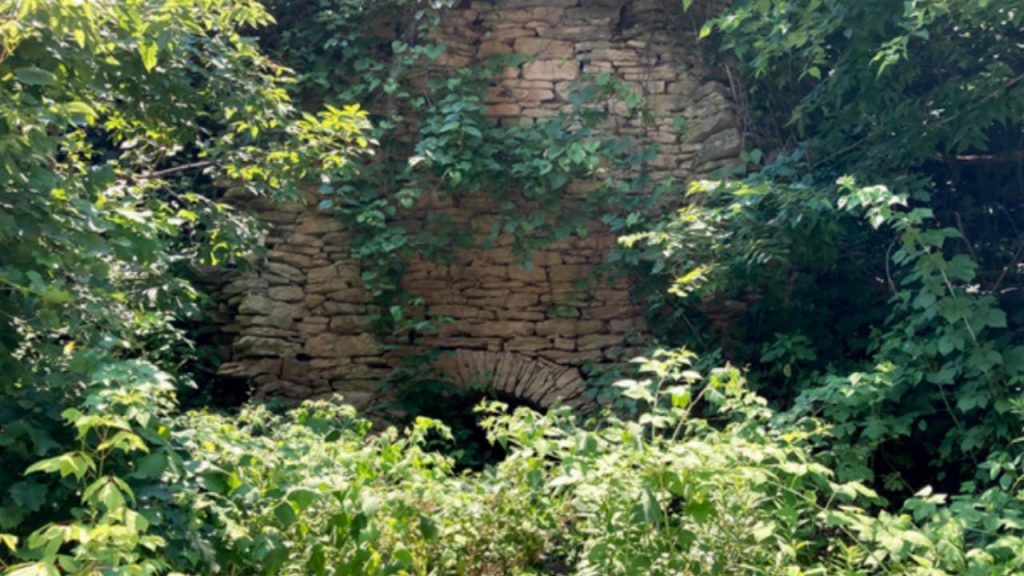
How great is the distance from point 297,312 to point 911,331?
354 cm

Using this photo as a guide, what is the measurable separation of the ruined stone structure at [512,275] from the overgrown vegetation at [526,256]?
22 cm

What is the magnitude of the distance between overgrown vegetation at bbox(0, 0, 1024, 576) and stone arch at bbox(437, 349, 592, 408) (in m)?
0.44

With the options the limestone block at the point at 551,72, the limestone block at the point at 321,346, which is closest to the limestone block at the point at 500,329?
the limestone block at the point at 321,346

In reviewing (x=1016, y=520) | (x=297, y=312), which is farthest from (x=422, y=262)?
(x=1016, y=520)

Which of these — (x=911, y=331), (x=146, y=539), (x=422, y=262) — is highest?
(x=422, y=262)

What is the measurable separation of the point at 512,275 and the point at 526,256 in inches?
10.1

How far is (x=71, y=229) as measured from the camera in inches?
93.4

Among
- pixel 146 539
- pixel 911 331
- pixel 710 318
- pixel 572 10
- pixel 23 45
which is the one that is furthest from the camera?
pixel 572 10

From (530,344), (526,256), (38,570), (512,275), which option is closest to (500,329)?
(530,344)

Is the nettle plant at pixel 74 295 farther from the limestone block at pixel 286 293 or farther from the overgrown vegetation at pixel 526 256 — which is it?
the limestone block at pixel 286 293

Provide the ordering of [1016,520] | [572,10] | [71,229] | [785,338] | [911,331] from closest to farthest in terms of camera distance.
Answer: [71,229], [1016,520], [911,331], [785,338], [572,10]

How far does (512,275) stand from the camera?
5555 millimetres

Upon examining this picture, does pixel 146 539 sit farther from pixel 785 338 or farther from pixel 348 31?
pixel 348 31

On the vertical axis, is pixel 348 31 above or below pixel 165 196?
above
